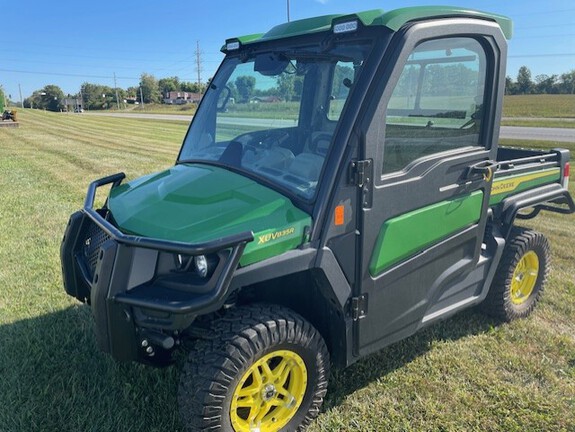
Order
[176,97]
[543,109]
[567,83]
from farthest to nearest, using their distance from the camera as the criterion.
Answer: [176,97] < [567,83] < [543,109]

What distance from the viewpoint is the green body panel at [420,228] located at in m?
2.55

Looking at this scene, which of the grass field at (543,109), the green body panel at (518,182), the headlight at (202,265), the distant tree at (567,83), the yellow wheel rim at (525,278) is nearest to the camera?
the headlight at (202,265)

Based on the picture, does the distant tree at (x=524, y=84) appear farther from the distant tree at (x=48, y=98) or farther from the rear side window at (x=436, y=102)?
the distant tree at (x=48, y=98)

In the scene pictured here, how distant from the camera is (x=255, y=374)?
2375 mm

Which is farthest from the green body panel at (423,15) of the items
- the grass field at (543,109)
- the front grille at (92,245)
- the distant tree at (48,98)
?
the distant tree at (48,98)

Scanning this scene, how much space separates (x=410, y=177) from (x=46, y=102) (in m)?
106

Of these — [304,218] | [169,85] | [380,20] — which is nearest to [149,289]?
[304,218]

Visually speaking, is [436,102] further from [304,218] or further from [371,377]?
[371,377]

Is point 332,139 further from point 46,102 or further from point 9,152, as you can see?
point 46,102

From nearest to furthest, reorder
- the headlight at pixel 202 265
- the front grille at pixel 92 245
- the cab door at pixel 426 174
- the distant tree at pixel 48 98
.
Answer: the headlight at pixel 202 265
the cab door at pixel 426 174
the front grille at pixel 92 245
the distant tree at pixel 48 98

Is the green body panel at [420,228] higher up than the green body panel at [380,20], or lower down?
lower down

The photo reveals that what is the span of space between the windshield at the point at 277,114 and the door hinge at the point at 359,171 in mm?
147

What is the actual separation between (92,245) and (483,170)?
7.54 feet

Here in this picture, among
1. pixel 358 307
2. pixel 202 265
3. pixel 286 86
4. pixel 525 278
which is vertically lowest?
pixel 525 278
